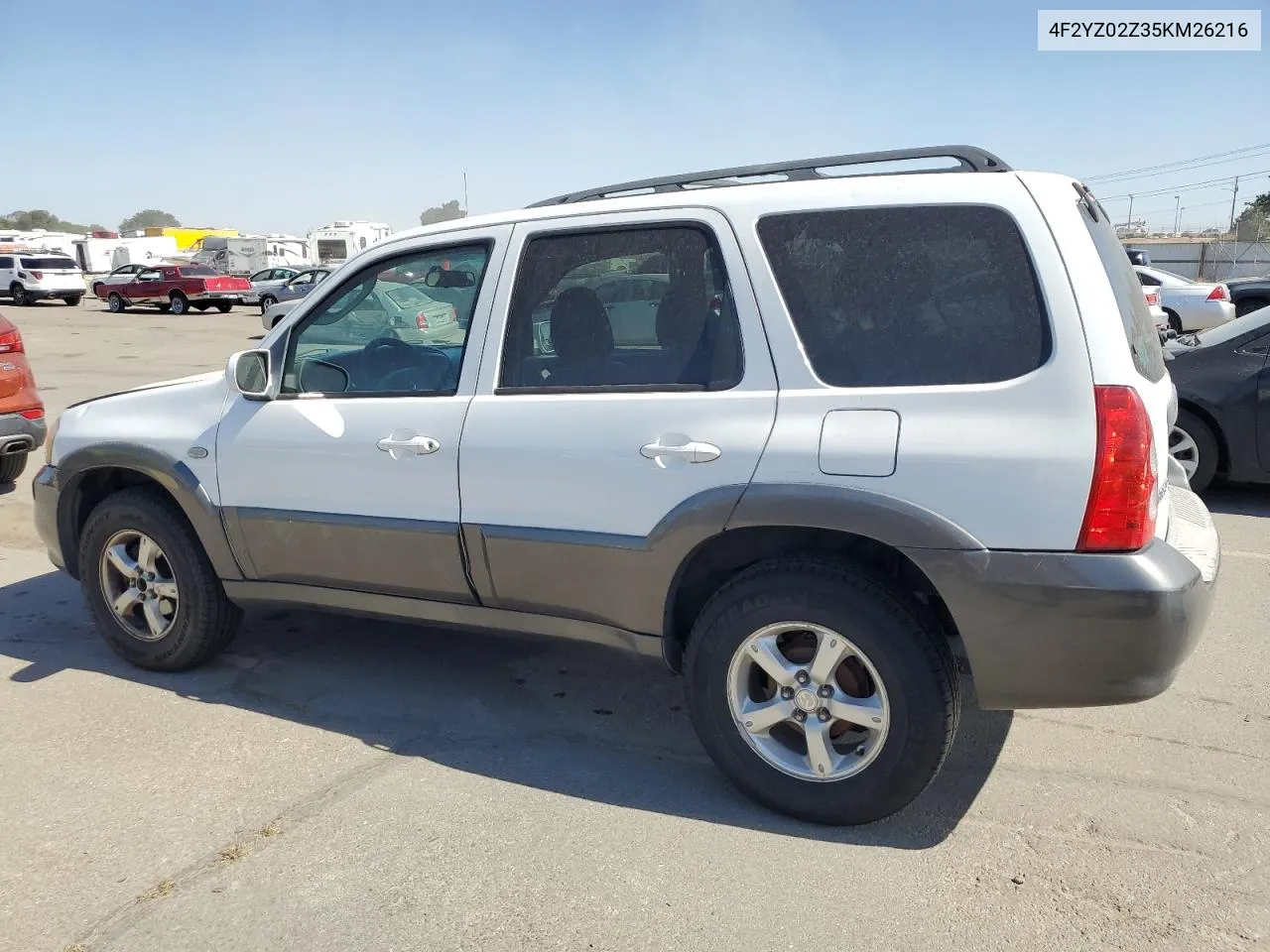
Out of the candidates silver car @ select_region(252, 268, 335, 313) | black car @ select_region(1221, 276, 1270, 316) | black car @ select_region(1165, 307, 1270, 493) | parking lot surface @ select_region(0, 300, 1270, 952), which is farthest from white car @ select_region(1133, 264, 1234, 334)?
silver car @ select_region(252, 268, 335, 313)

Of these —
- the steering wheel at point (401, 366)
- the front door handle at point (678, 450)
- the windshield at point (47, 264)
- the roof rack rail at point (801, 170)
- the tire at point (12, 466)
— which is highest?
the windshield at point (47, 264)

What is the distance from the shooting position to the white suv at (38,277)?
33.6 m

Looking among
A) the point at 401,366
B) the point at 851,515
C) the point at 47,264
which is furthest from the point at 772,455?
the point at 47,264

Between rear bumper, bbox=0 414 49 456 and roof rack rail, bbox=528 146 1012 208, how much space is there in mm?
5183

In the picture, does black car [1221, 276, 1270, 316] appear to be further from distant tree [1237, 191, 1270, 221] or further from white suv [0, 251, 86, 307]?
distant tree [1237, 191, 1270, 221]

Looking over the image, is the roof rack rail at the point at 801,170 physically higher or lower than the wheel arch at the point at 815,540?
higher

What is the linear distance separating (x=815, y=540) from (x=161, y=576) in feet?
9.24

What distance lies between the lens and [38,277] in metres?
33.7

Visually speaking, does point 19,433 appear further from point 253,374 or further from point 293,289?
point 293,289

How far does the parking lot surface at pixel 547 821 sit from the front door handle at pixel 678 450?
3.59 feet

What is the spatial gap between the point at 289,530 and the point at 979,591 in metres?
2.50

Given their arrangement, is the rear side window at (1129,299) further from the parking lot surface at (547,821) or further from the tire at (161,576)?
the tire at (161,576)

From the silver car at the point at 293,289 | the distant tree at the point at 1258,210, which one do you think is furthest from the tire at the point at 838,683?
the distant tree at the point at 1258,210

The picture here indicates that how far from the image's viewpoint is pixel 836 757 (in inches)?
120
